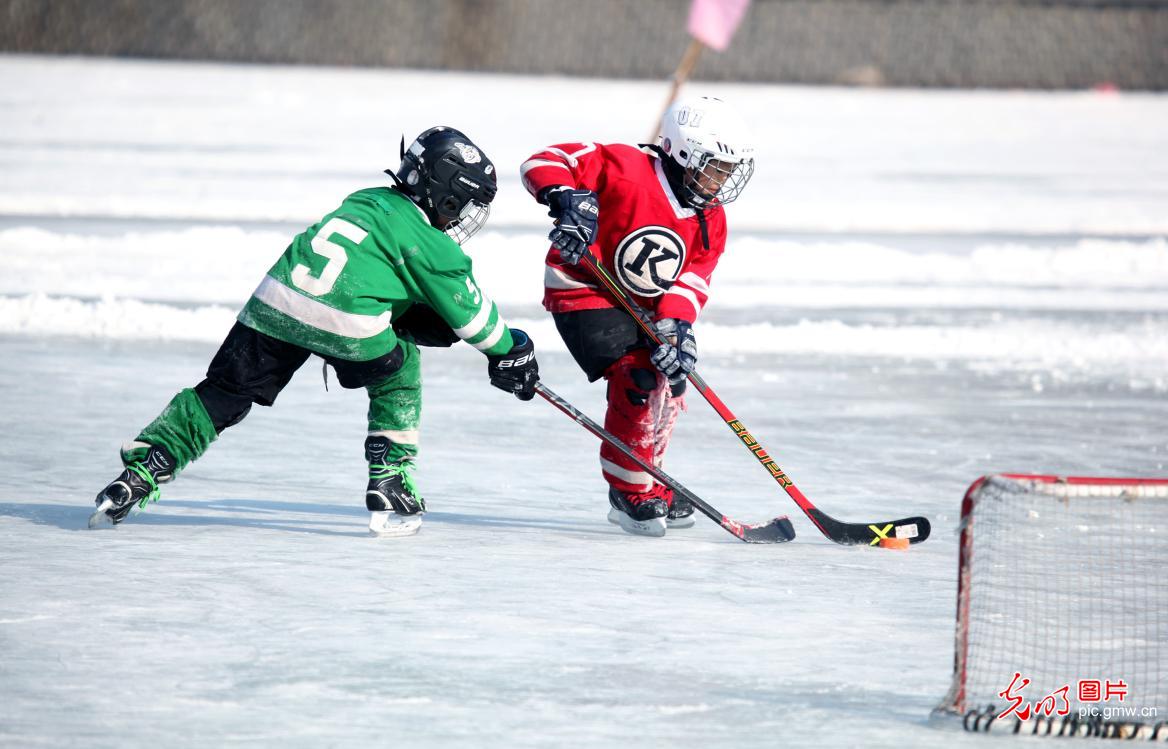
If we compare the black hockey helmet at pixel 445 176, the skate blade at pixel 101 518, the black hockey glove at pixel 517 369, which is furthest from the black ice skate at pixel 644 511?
the skate blade at pixel 101 518

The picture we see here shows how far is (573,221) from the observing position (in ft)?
13.4

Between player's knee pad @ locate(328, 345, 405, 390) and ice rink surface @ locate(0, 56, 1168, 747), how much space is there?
0.39 metres

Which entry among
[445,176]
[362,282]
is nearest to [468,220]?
[445,176]

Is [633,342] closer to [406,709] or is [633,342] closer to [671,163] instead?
[671,163]

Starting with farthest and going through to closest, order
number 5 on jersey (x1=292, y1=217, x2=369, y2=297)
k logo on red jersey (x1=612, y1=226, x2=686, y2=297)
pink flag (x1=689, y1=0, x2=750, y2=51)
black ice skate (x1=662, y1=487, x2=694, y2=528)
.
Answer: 1. pink flag (x1=689, y1=0, x2=750, y2=51)
2. black ice skate (x1=662, y1=487, x2=694, y2=528)
3. k logo on red jersey (x1=612, y1=226, x2=686, y2=297)
4. number 5 on jersey (x1=292, y1=217, x2=369, y2=297)

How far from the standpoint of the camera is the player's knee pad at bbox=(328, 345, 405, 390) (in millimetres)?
3975

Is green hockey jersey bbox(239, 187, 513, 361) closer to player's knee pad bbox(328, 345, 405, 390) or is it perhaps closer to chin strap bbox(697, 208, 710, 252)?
player's knee pad bbox(328, 345, 405, 390)

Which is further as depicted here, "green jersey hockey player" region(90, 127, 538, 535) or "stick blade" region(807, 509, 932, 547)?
"stick blade" region(807, 509, 932, 547)

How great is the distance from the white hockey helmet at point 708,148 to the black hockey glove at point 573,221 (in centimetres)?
27

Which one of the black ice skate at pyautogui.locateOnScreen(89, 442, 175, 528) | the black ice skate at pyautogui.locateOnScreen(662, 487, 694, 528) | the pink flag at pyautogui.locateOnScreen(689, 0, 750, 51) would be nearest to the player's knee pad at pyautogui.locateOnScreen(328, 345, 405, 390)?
the black ice skate at pyautogui.locateOnScreen(89, 442, 175, 528)

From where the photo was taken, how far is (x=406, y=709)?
2.85 metres

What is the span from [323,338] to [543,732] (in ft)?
4.69

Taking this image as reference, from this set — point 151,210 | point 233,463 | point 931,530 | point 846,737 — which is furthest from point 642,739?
point 151,210

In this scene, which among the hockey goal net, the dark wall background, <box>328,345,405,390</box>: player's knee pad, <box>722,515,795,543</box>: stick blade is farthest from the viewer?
the dark wall background
